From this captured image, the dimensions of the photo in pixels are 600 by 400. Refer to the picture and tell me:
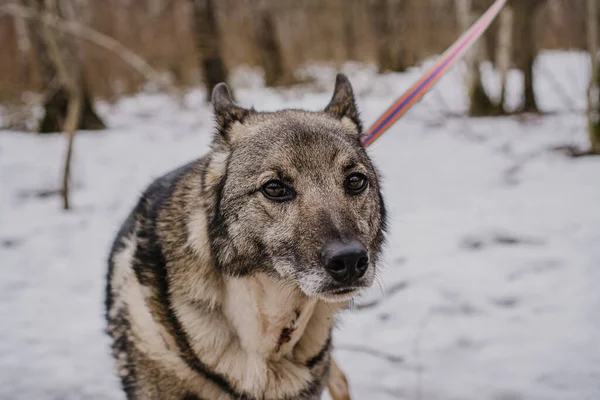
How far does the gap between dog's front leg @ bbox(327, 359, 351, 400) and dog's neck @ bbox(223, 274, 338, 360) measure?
2.26 feet

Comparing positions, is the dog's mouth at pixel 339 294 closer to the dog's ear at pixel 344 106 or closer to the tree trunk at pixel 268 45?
the dog's ear at pixel 344 106

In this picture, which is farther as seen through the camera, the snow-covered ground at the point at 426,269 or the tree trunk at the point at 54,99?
the tree trunk at the point at 54,99

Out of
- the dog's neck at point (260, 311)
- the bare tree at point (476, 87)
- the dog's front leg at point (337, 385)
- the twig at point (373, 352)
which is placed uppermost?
the bare tree at point (476, 87)

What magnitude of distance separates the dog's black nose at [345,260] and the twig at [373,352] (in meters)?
1.73

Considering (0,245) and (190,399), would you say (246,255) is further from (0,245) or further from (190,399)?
(0,245)

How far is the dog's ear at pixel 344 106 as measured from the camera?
8.84 ft

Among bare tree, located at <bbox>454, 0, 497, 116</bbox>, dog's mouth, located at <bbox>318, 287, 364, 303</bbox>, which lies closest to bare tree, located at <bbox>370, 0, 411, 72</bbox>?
bare tree, located at <bbox>454, 0, 497, 116</bbox>

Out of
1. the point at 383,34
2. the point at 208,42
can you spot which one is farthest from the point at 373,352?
the point at 383,34

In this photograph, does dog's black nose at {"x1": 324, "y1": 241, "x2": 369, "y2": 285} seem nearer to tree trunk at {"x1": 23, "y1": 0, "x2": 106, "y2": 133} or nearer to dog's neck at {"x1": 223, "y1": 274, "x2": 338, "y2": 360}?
dog's neck at {"x1": 223, "y1": 274, "x2": 338, "y2": 360}

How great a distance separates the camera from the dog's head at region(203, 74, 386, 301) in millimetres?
1985

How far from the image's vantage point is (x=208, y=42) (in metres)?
13.0

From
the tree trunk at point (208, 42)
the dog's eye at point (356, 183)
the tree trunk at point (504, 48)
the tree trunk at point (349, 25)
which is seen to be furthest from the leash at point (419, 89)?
the tree trunk at point (349, 25)

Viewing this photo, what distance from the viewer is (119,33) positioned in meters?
16.9

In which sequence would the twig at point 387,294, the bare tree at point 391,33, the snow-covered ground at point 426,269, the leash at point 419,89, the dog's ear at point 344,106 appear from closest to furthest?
the dog's ear at point 344,106 < the leash at point 419,89 < the snow-covered ground at point 426,269 < the twig at point 387,294 < the bare tree at point 391,33
